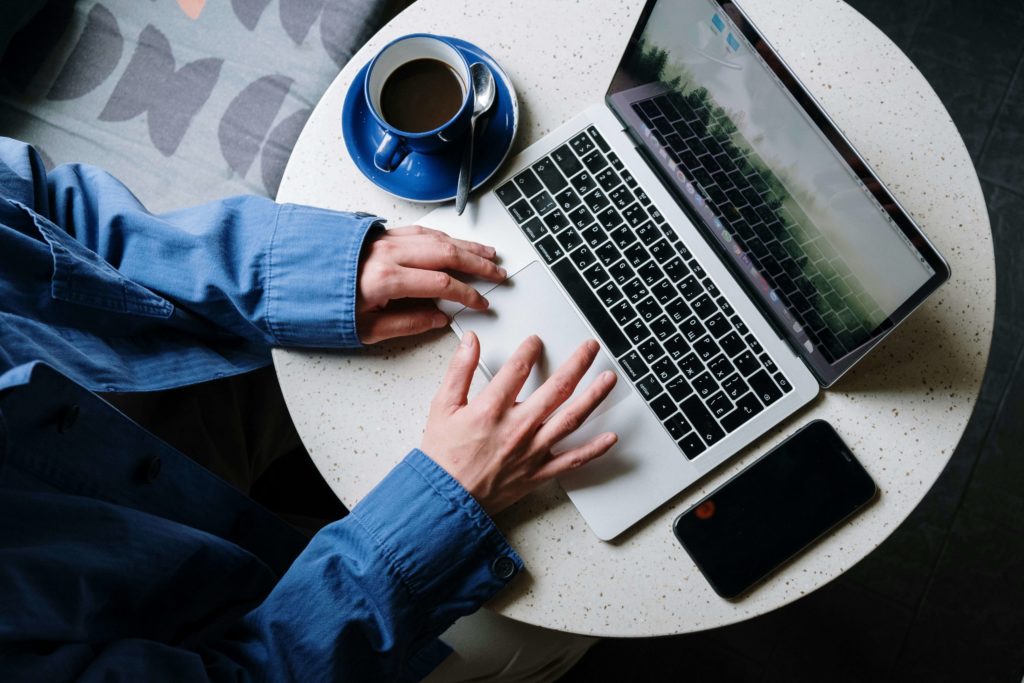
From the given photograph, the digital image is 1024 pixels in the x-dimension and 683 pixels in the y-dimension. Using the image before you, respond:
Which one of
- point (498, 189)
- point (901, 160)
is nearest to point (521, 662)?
point (498, 189)

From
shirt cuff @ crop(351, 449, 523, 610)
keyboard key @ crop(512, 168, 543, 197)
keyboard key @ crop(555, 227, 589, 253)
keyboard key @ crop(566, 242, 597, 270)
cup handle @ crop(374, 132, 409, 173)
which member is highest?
cup handle @ crop(374, 132, 409, 173)

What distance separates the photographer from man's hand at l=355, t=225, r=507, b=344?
770 millimetres

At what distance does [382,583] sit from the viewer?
2.33 ft

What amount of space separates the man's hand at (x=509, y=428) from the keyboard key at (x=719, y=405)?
105 millimetres

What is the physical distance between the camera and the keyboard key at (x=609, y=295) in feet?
2.56

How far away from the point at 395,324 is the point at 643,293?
0.26 m

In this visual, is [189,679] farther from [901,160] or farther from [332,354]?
[901,160]

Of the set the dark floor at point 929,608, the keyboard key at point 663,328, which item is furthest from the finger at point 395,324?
the dark floor at point 929,608

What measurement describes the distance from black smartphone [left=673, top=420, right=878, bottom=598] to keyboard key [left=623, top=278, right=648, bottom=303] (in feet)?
0.67

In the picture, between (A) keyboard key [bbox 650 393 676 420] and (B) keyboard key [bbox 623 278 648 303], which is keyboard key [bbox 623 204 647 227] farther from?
(A) keyboard key [bbox 650 393 676 420]

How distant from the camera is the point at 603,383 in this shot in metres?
0.74

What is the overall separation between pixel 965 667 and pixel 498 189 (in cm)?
123

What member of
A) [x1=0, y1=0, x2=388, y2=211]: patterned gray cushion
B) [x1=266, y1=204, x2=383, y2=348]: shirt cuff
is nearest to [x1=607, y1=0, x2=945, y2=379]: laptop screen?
[x1=266, y1=204, x2=383, y2=348]: shirt cuff

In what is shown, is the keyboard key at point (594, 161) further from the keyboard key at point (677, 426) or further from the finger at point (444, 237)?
the keyboard key at point (677, 426)
